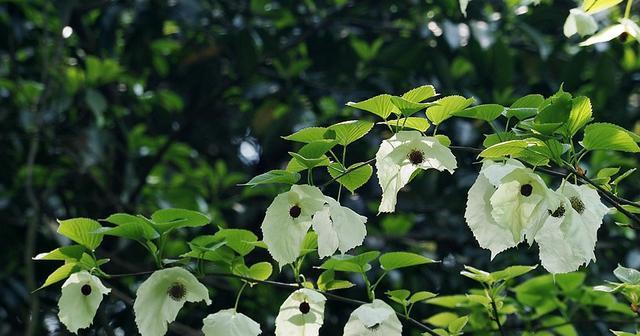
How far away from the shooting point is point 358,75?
7.52 feet

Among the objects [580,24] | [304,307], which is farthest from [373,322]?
[580,24]

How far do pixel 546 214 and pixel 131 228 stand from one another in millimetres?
363

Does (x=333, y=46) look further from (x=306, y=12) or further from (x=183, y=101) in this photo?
(x=183, y=101)

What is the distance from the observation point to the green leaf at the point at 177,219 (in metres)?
0.85

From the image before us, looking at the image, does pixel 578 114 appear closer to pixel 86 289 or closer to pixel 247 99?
pixel 86 289

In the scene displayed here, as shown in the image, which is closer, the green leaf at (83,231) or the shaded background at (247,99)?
the green leaf at (83,231)

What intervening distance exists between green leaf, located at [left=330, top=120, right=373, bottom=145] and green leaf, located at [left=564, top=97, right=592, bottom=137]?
0.56 ft

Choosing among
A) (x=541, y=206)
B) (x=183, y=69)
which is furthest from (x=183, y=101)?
(x=541, y=206)

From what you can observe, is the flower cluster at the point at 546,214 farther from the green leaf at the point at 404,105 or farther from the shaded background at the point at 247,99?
the shaded background at the point at 247,99

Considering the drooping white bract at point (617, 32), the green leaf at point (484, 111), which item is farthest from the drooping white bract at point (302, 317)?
the drooping white bract at point (617, 32)

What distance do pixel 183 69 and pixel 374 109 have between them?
1.65 meters

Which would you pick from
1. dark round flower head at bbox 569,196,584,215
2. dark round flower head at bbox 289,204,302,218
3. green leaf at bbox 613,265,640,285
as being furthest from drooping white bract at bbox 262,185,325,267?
green leaf at bbox 613,265,640,285

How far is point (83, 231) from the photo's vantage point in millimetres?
897

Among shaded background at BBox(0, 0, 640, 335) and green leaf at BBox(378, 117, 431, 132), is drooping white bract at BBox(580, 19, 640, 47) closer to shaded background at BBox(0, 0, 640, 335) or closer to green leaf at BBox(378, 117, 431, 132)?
green leaf at BBox(378, 117, 431, 132)
